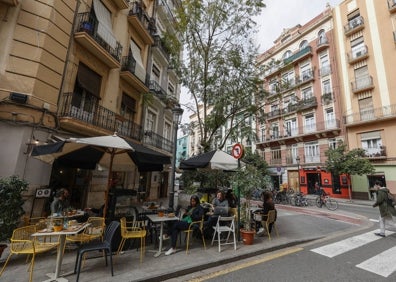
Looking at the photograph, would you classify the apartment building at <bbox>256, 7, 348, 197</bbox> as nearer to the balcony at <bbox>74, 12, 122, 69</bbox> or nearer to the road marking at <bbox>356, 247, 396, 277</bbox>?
the balcony at <bbox>74, 12, 122, 69</bbox>

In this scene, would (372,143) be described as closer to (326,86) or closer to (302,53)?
(326,86)

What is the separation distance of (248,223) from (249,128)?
529 centimetres

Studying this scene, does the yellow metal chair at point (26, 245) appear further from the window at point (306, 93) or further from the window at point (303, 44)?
the window at point (303, 44)

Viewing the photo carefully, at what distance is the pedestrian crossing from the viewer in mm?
4245

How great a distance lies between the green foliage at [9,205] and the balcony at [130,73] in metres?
7.60

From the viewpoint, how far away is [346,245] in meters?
5.73

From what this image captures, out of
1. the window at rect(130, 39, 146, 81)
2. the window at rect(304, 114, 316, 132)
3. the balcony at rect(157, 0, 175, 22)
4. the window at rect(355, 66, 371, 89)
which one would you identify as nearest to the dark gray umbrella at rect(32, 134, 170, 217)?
the window at rect(130, 39, 146, 81)

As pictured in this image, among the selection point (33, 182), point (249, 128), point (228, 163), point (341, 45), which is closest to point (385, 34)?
point (341, 45)

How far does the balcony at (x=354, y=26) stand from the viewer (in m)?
21.0

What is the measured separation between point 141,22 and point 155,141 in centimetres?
720

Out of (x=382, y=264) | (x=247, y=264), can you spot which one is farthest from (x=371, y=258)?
(x=247, y=264)

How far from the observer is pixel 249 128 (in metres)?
10.1

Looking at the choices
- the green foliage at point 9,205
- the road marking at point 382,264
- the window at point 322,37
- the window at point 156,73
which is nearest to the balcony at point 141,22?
the window at point 156,73

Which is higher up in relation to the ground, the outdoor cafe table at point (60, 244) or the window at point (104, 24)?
the window at point (104, 24)
